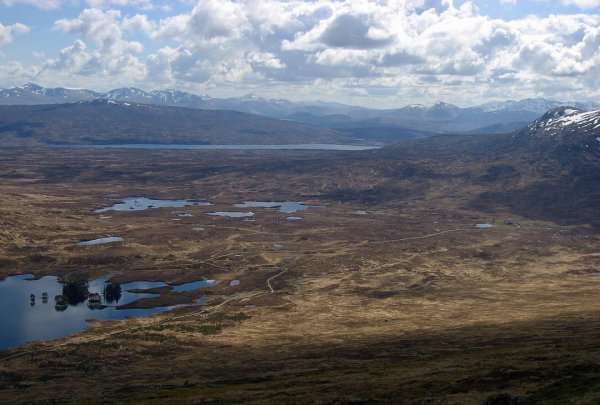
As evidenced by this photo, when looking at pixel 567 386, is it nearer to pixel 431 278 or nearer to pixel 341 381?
pixel 341 381

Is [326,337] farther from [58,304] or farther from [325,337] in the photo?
[58,304]

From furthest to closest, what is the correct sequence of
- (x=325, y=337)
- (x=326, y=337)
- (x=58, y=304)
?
(x=58, y=304) < (x=325, y=337) < (x=326, y=337)

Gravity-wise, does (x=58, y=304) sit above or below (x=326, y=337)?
below

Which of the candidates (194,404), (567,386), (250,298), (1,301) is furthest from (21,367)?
(567,386)

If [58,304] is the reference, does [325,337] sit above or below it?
above

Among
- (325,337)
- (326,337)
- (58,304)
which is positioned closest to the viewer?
(326,337)

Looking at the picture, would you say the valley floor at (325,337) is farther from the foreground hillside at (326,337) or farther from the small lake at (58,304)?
the small lake at (58,304)

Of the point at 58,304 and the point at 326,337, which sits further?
the point at 58,304

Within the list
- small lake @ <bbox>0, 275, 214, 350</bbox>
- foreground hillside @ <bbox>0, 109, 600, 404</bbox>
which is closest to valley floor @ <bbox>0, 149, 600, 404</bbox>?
foreground hillside @ <bbox>0, 109, 600, 404</bbox>

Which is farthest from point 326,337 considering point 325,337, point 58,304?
point 58,304

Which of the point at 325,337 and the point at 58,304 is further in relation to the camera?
the point at 58,304
